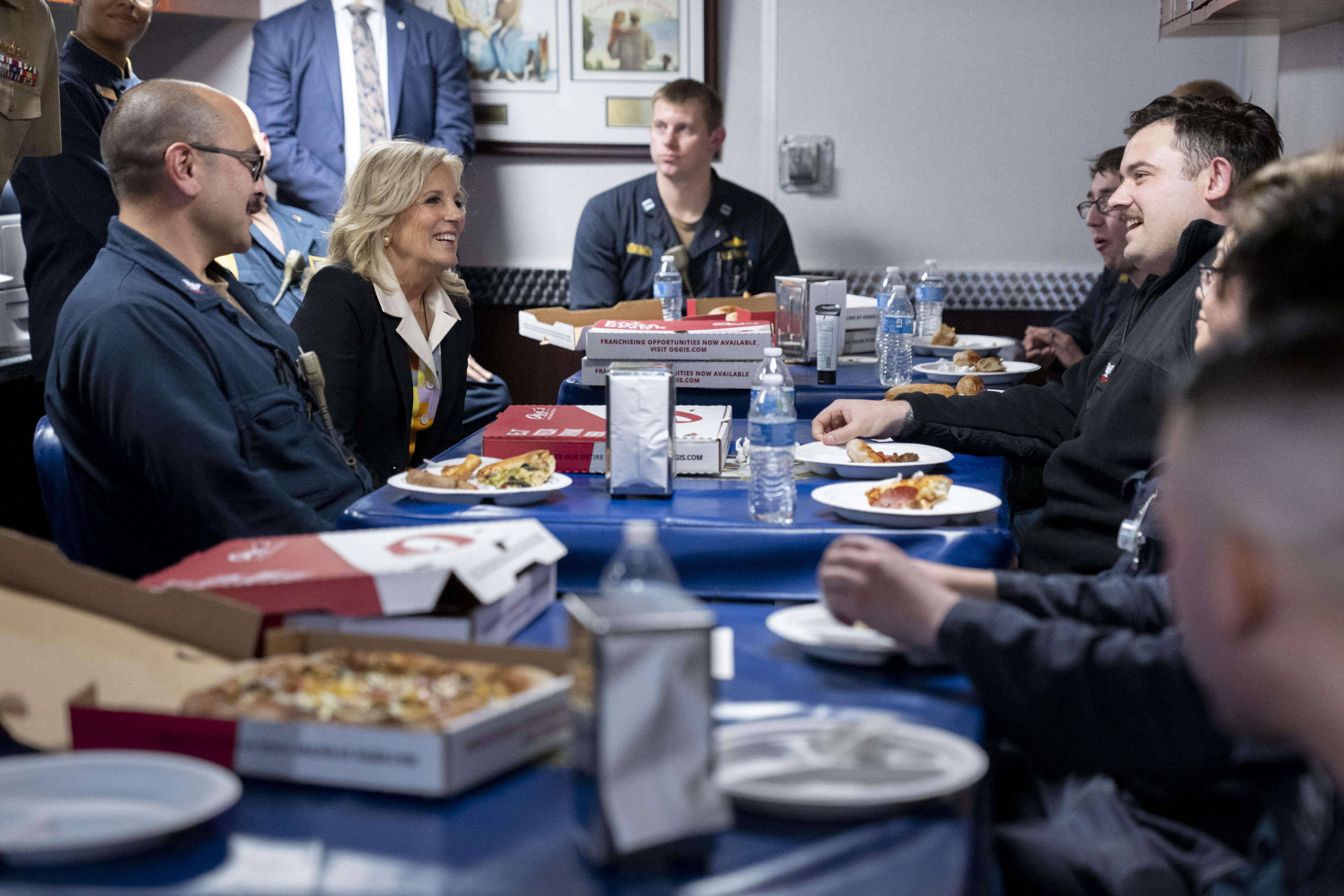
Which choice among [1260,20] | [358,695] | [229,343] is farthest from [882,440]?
[1260,20]

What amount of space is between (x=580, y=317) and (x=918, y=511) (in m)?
1.69

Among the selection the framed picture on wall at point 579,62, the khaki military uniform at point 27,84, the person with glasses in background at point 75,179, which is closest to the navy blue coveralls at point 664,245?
the framed picture on wall at point 579,62

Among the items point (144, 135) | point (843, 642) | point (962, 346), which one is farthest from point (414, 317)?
point (843, 642)

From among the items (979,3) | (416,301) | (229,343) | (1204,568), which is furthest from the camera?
(979,3)

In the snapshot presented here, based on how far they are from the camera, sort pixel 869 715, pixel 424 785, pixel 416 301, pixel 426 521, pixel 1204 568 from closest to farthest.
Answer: pixel 1204 568 < pixel 424 785 < pixel 869 715 < pixel 426 521 < pixel 416 301

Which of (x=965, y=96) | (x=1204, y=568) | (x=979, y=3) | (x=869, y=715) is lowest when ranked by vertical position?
(x=869, y=715)

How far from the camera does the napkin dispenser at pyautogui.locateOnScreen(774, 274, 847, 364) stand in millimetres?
3475

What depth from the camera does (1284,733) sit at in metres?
0.80

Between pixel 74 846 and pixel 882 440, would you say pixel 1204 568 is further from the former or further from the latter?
pixel 882 440

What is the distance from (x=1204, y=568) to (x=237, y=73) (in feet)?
17.7

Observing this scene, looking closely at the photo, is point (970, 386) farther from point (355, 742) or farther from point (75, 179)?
point (75, 179)

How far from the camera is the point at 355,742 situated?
3.15 feet

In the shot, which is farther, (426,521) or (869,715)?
(426,521)

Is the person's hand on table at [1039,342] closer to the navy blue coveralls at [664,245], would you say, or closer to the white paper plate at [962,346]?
the white paper plate at [962,346]
